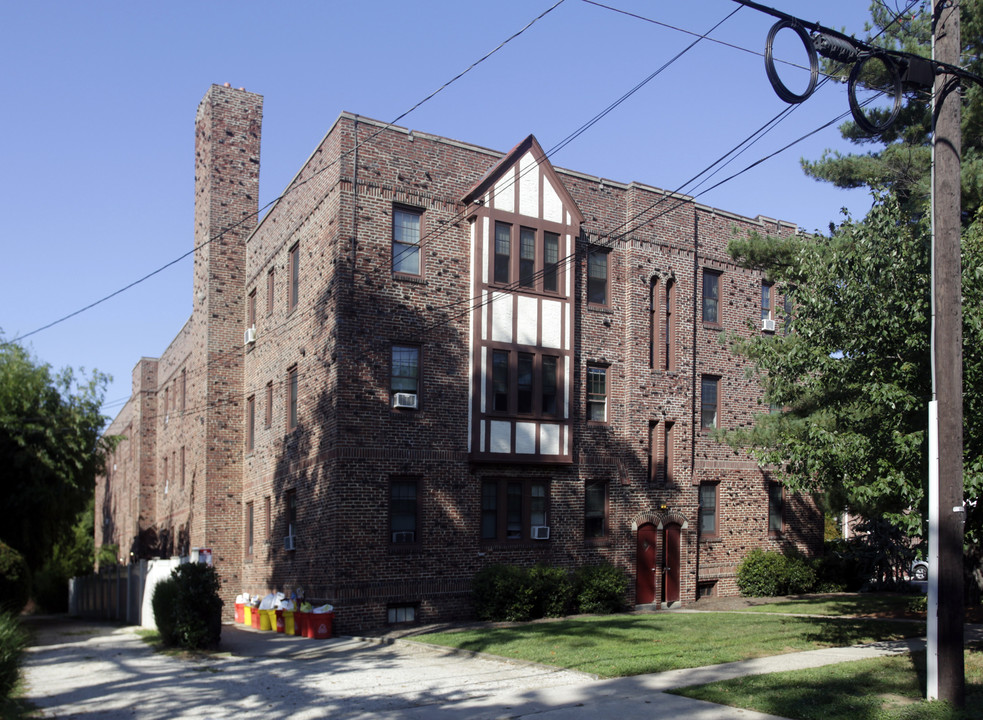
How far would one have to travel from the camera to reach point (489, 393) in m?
22.2

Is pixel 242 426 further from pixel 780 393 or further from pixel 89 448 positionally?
pixel 780 393

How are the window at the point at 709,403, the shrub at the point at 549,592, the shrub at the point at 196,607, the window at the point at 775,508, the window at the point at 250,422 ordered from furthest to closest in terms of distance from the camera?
the window at the point at 775,508 → the window at the point at 250,422 → the window at the point at 709,403 → the shrub at the point at 549,592 → the shrub at the point at 196,607

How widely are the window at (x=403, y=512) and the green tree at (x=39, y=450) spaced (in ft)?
39.7

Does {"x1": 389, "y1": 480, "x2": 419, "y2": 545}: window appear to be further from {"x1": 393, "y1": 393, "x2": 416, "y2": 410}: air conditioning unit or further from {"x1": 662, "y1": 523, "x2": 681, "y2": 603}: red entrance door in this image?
{"x1": 662, "y1": 523, "x2": 681, "y2": 603}: red entrance door

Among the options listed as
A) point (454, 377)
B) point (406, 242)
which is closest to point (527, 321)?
point (454, 377)

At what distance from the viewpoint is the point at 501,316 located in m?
22.5

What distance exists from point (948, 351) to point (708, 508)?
15962 millimetres

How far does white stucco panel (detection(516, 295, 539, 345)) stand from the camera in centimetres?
2267

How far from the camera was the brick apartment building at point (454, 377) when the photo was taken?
21.1 meters

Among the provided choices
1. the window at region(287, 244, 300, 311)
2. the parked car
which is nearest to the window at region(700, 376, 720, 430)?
the parked car

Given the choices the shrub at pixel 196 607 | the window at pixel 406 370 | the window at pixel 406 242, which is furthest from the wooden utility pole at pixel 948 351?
the window at pixel 406 242

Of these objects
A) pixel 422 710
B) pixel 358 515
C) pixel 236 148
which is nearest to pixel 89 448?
pixel 236 148

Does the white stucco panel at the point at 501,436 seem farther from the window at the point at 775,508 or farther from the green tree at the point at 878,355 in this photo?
the window at the point at 775,508

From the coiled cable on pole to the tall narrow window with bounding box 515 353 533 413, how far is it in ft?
44.1
